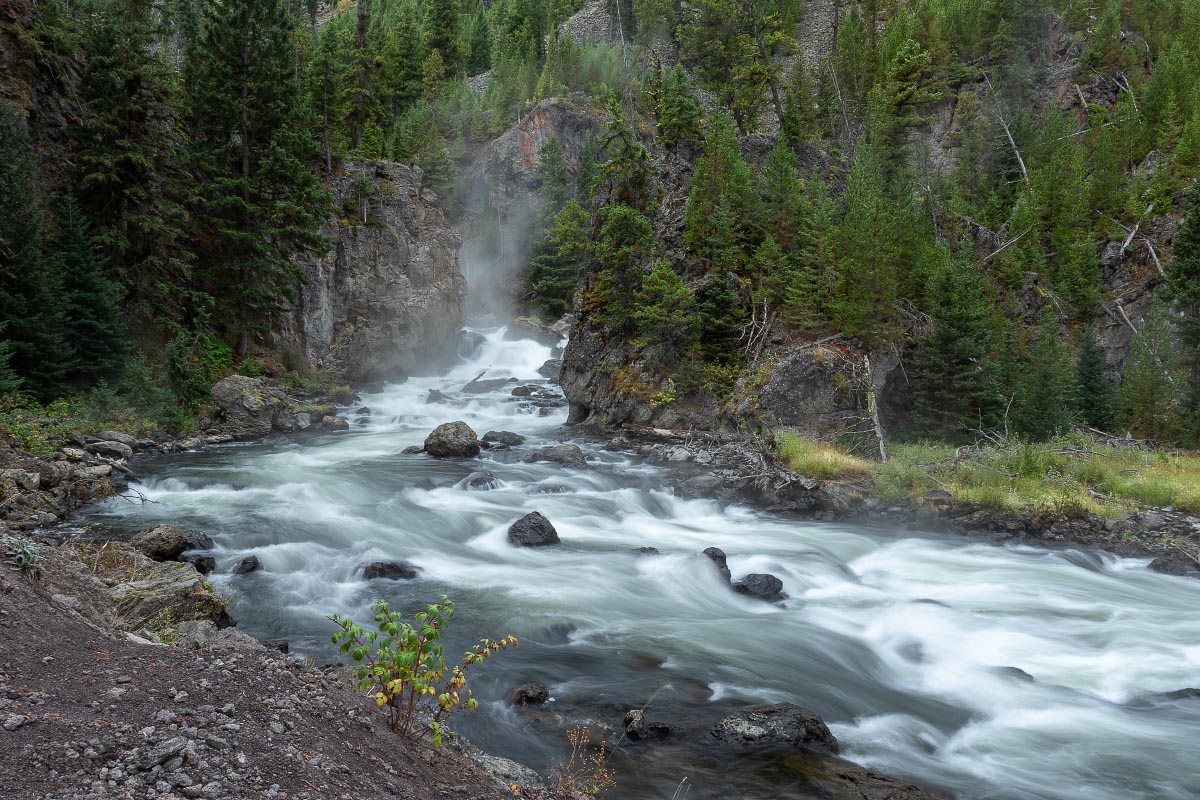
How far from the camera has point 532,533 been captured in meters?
15.2

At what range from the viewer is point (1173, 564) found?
45.6 ft

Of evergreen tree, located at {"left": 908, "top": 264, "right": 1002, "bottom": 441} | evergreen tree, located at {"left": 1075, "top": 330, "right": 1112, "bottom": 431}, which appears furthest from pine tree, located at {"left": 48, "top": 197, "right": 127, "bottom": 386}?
evergreen tree, located at {"left": 1075, "top": 330, "right": 1112, "bottom": 431}

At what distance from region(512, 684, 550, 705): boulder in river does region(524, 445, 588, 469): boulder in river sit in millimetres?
13545

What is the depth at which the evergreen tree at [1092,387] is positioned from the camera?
24938 mm

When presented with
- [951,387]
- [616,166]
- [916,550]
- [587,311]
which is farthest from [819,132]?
[916,550]

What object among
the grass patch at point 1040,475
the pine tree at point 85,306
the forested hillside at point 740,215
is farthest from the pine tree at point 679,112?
the pine tree at point 85,306

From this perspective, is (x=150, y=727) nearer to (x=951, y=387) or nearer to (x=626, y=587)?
(x=626, y=587)

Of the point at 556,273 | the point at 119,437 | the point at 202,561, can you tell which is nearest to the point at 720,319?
the point at 202,561

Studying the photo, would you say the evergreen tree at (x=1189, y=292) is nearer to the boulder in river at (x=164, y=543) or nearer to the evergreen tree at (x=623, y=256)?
the evergreen tree at (x=623, y=256)

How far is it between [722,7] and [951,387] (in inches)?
1136

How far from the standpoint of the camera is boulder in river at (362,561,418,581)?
1259 cm

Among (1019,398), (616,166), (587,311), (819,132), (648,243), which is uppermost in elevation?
(819,132)

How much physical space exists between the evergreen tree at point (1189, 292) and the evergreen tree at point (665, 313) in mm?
16363

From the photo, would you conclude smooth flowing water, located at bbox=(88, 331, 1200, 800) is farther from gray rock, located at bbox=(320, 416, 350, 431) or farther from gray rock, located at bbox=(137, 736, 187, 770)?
gray rock, located at bbox=(320, 416, 350, 431)
